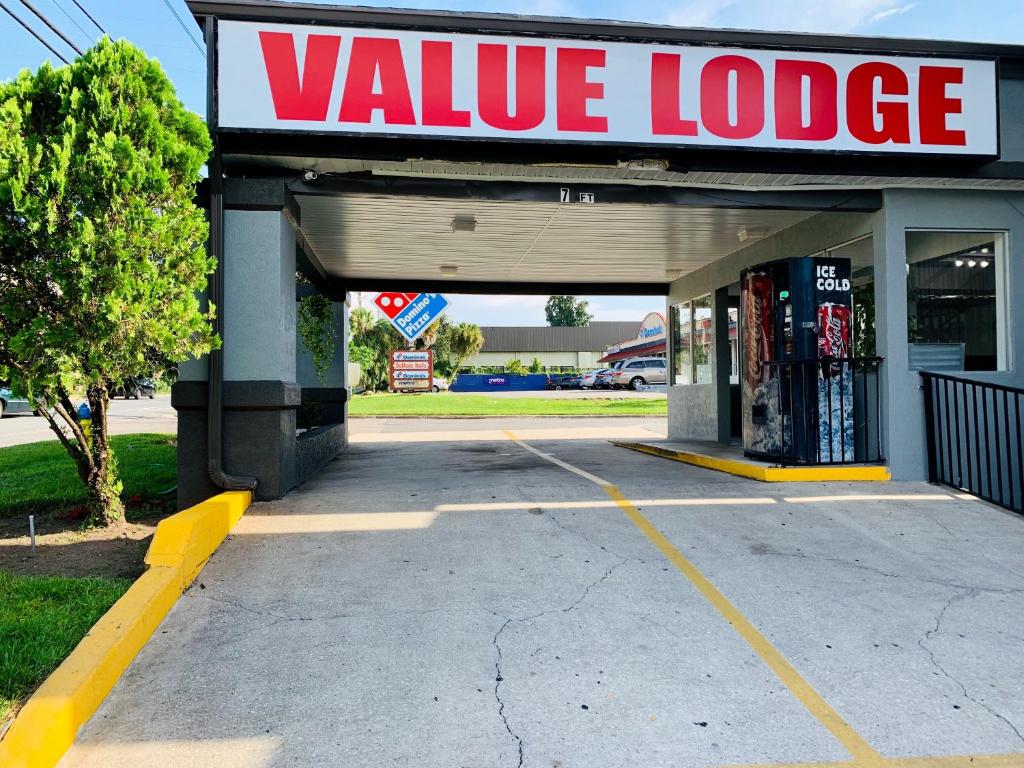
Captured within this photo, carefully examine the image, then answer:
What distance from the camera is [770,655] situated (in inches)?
150

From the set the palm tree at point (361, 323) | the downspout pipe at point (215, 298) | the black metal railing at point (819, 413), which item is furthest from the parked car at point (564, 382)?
the downspout pipe at point (215, 298)

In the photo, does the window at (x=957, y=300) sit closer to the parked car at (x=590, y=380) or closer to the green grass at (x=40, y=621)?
the green grass at (x=40, y=621)

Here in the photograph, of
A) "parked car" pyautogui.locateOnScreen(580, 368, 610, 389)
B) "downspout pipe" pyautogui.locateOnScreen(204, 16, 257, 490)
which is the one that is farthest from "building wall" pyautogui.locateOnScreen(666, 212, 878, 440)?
"parked car" pyautogui.locateOnScreen(580, 368, 610, 389)

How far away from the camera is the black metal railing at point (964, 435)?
802 centimetres

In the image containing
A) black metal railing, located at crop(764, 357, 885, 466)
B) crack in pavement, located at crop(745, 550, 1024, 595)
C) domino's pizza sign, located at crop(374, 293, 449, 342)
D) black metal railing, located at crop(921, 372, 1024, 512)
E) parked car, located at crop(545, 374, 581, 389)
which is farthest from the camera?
parked car, located at crop(545, 374, 581, 389)

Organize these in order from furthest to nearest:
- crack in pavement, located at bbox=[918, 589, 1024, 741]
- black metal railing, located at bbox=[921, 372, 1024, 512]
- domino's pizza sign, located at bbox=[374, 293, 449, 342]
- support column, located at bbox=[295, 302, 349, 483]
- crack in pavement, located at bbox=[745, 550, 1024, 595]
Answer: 1. domino's pizza sign, located at bbox=[374, 293, 449, 342]
2. support column, located at bbox=[295, 302, 349, 483]
3. black metal railing, located at bbox=[921, 372, 1024, 512]
4. crack in pavement, located at bbox=[745, 550, 1024, 595]
5. crack in pavement, located at bbox=[918, 589, 1024, 741]

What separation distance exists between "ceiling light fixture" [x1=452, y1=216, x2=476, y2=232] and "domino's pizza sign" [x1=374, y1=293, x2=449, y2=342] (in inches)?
233

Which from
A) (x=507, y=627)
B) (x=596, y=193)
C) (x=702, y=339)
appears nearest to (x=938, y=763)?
(x=507, y=627)

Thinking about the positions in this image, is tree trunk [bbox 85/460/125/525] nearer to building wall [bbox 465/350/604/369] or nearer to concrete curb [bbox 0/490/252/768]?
concrete curb [bbox 0/490/252/768]

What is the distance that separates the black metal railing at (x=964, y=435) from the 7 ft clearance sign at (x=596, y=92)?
2.73 m

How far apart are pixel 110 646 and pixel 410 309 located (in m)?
12.8

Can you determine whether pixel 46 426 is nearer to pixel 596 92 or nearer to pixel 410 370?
pixel 596 92

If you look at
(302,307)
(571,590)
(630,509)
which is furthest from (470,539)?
(302,307)

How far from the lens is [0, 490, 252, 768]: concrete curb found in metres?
2.85
